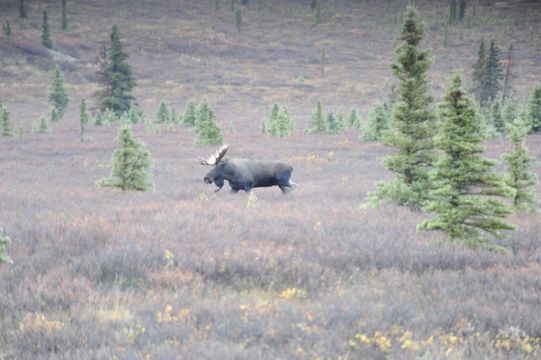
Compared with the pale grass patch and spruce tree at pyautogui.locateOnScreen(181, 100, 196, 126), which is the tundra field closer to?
the pale grass patch

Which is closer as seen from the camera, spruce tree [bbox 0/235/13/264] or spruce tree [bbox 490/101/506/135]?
spruce tree [bbox 0/235/13/264]

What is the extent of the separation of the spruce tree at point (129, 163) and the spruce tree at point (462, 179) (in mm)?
9549

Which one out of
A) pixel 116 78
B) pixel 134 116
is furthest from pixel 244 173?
pixel 116 78

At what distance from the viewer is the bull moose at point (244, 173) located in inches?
646

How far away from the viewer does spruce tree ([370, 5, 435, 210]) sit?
43.4 ft

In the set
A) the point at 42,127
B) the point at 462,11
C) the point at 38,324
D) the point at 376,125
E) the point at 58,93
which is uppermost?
the point at 462,11

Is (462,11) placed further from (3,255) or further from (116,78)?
(3,255)

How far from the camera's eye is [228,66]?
297ft

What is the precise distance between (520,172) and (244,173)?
26.3 ft

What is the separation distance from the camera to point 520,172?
1318cm

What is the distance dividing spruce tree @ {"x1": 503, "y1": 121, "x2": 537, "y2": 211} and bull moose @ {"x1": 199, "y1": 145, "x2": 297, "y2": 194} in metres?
6.82

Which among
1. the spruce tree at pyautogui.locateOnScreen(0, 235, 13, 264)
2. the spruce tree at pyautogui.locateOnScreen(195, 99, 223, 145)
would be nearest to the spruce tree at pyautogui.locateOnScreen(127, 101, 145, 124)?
the spruce tree at pyautogui.locateOnScreen(195, 99, 223, 145)

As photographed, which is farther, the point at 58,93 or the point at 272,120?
the point at 58,93

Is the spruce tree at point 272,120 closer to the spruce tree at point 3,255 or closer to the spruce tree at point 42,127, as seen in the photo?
the spruce tree at point 42,127
